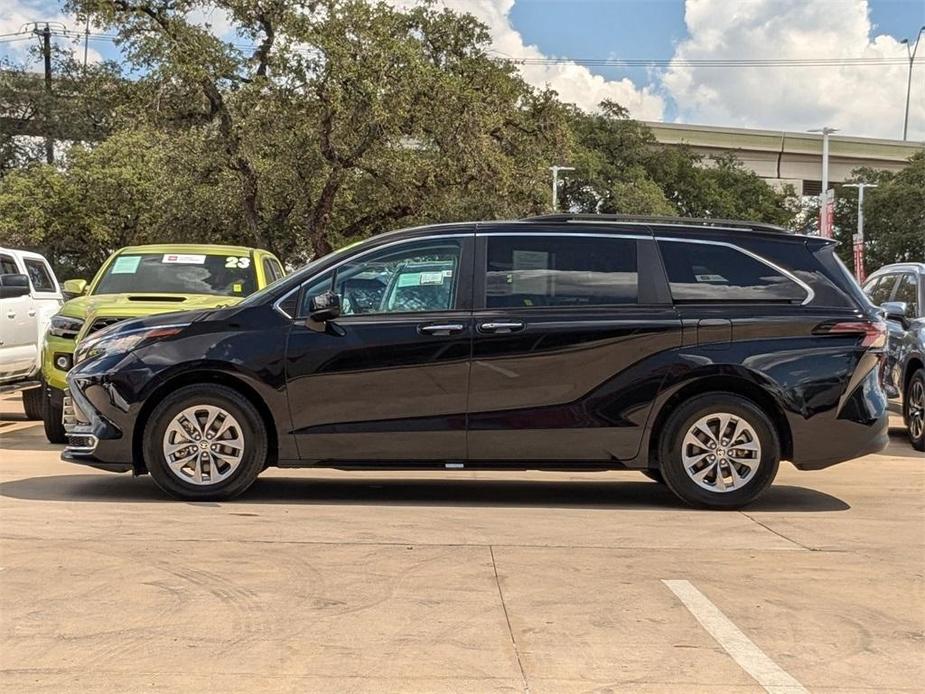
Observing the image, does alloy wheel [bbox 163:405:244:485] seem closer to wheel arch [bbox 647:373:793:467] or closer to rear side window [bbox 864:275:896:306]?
wheel arch [bbox 647:373:793:467]

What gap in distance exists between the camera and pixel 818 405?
6.86 meters

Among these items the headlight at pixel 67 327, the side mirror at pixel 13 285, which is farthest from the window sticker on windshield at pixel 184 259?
the side mirror at pixel 13 285

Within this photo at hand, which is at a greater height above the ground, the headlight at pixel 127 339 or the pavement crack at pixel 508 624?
the headlight at pixel 127 339

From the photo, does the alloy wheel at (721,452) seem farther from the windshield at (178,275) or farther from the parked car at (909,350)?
the windshield at (178,275)

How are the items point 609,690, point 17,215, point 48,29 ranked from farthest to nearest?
point 48,29 → point 17,215 → point 609,690

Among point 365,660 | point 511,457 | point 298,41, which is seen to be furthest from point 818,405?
point 298,41

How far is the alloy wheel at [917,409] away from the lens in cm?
1051

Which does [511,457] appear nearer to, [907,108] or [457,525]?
[457,525]

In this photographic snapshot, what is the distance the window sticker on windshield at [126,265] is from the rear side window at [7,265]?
2.17 meters

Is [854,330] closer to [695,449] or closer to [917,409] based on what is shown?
[695,449]

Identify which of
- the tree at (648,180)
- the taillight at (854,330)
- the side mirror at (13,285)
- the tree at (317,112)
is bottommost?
the taillight at (854,330)

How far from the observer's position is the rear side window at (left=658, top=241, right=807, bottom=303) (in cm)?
697

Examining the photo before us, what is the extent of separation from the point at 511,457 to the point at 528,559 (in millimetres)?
1334

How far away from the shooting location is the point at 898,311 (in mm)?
10836
